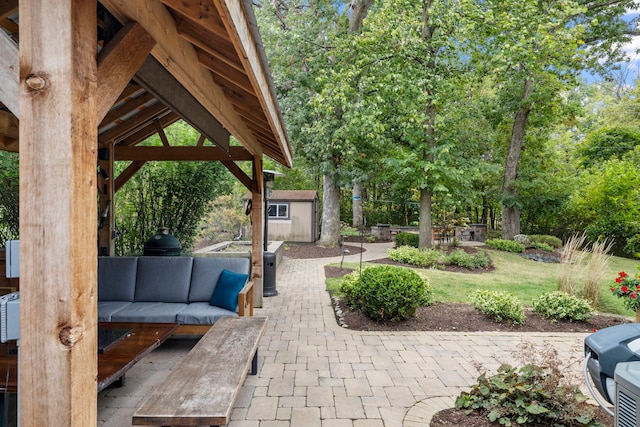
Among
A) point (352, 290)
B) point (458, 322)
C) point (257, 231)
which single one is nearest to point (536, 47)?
point (458, 322)

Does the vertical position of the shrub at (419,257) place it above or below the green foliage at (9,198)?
below

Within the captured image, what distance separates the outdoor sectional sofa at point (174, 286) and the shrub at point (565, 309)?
14.0 feet

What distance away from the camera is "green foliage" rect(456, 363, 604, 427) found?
2492 mm

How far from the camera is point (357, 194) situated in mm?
20031

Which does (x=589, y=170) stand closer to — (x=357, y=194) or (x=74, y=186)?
(x=357, y=194)

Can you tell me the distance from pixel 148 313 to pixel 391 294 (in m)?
2.93

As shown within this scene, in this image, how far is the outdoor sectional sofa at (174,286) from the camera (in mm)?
4277

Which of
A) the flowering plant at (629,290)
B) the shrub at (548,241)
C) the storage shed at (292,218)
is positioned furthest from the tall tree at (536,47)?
the storage shed at (292,218)

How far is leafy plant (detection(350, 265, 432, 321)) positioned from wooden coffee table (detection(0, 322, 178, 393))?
8.20 feet

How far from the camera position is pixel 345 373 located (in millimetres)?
3609

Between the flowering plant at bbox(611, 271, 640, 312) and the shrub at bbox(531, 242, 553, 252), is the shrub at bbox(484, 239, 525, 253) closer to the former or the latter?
the shrub at bbox(531, 242, 553, 252)

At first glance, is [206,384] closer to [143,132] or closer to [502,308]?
[502,308]

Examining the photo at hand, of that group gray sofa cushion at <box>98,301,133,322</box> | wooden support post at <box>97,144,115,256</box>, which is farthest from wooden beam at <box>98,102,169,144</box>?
gray sofa cushion at <box>98,301,133,322</box>

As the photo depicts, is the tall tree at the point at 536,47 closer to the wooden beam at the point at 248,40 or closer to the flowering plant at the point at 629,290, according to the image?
the flowering plant at the point at 629,290
